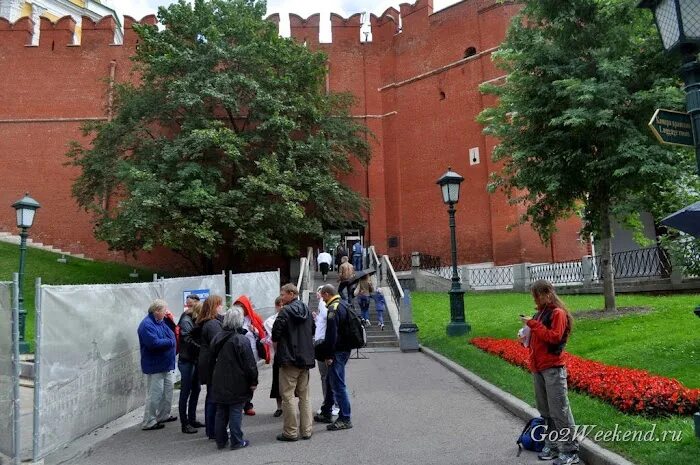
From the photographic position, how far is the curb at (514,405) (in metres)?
4.57

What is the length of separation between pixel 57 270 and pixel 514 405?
81.3 ft

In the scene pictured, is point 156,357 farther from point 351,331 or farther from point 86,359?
point 351,331

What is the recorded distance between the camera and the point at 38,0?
128 feet

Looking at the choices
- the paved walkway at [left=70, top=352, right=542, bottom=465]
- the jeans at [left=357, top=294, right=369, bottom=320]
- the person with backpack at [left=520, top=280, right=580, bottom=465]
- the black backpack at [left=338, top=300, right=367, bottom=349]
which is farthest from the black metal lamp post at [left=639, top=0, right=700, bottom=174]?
the jeans at [left=357, top=294, right=369, bottom=320]

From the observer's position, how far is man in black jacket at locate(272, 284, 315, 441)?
19.3 ft

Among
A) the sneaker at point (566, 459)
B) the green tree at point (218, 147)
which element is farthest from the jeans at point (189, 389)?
the green tree at point (218, 147)

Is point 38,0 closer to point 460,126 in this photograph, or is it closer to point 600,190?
point 460,126

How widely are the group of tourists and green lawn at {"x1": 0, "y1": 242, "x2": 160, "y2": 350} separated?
733 inches

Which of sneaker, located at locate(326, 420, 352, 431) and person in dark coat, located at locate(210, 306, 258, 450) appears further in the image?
sneaker, located at locate(326, 420, 352, 431)

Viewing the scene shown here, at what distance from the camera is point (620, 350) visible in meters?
8.86

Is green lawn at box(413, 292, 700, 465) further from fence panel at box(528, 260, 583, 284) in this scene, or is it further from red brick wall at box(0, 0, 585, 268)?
red brick wall at box(0, 0, 585, 268)

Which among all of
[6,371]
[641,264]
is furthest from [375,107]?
[6,371]

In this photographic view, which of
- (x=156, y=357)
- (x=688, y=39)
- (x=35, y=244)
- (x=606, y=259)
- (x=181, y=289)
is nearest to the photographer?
(x=688, y=39)

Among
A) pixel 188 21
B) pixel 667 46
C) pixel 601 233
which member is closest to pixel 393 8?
pixel 188 21
